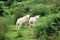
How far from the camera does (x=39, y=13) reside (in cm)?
1410

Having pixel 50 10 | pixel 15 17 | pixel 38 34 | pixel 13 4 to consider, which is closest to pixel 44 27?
pixel 38 34

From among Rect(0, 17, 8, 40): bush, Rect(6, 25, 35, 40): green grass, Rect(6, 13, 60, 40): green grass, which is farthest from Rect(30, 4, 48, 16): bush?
Rect(0, 17, 8, 40): bush

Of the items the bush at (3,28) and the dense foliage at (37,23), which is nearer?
the bush at (3,28)

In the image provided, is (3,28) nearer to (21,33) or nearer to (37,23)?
(21,33)

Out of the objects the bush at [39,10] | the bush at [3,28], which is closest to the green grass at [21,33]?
the bush at [3,28]

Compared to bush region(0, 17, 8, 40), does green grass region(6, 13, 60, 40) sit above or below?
below

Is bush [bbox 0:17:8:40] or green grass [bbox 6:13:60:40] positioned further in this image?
green grass [bbox 6:13:60:40]

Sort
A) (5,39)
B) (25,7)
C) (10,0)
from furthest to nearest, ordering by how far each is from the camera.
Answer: (10,0), (25,7), (5,39)

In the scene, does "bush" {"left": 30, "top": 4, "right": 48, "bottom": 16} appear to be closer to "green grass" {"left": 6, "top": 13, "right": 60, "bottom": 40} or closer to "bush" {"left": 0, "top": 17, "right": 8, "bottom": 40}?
"green grass" {"left": 6, "top": 13, "right": 60, "bottom": 40}

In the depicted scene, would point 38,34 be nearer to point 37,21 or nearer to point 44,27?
point 44,27

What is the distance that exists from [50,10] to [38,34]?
148 inches

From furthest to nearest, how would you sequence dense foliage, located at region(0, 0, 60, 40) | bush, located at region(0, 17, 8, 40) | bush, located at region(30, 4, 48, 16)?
bush, located at region(30, 4, 48, 16) < dense foliage, located at region(0, 0, 60, 40) < bush, located at region(0, 17, 8, 40)

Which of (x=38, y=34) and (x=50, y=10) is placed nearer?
(x=38, y=34)

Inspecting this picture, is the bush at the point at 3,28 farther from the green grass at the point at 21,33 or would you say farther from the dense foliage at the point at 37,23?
the green grass at the point at 21,33
